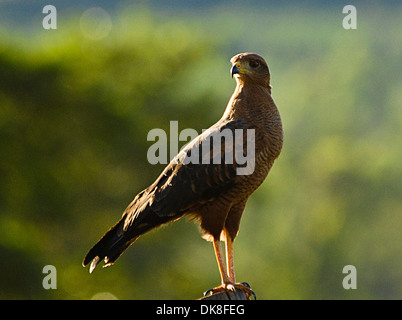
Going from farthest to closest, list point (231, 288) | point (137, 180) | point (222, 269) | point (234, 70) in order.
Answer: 1. point (137, 180)
2. point (234, 70)
3. point (222, 269)
4. point (231, 288)

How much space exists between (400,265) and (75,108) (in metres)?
17.4

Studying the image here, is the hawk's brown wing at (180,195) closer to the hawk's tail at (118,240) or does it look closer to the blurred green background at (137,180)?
the hawk's tail at (118,240)

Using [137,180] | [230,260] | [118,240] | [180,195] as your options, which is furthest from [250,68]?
[137,180]

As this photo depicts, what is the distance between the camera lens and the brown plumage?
5.01 meters

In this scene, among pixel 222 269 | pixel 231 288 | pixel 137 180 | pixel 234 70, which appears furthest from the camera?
pixel 137 180

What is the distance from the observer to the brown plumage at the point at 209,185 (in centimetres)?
→ 501

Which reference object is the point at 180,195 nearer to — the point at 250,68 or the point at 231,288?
the point at 231,288

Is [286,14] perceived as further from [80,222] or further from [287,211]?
[80,222]

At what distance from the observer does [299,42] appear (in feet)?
201

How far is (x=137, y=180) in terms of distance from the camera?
14852 millimetres

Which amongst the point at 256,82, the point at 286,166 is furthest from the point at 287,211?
the point at 256,82

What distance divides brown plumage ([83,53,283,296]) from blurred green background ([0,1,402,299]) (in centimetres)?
900

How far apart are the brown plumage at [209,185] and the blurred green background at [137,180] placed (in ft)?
29.5

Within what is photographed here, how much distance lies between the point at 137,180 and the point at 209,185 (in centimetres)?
991
